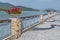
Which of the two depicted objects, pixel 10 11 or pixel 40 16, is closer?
pixel 10 11

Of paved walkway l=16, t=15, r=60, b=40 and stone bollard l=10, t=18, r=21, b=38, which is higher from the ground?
stone bollard l=10, t=18, r=21, b=38

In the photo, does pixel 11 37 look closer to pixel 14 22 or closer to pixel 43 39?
pixel 14 22

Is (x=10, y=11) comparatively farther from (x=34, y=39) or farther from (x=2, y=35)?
(x=34, y=39)

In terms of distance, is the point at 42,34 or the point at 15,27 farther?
the point at 42,34

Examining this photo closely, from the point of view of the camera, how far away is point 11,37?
35.0 ft

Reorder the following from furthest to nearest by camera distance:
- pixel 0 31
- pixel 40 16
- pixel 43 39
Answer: pixel 40 16
pixel 43 39
pixel 0 31

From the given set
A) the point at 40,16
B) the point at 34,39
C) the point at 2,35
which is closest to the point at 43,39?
the point at 34,39

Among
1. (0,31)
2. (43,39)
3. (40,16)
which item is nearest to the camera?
(0,31)

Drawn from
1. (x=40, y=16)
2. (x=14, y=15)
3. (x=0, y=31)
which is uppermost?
(x=14, y=15)

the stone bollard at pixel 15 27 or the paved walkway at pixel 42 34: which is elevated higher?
the stone bollard at pixel 15 27

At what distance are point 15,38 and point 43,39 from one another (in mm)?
1600

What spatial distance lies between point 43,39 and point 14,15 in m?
2.10

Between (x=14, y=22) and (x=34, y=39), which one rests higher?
(x=14, y=22)

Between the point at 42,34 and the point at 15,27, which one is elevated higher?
the point at 15,27
